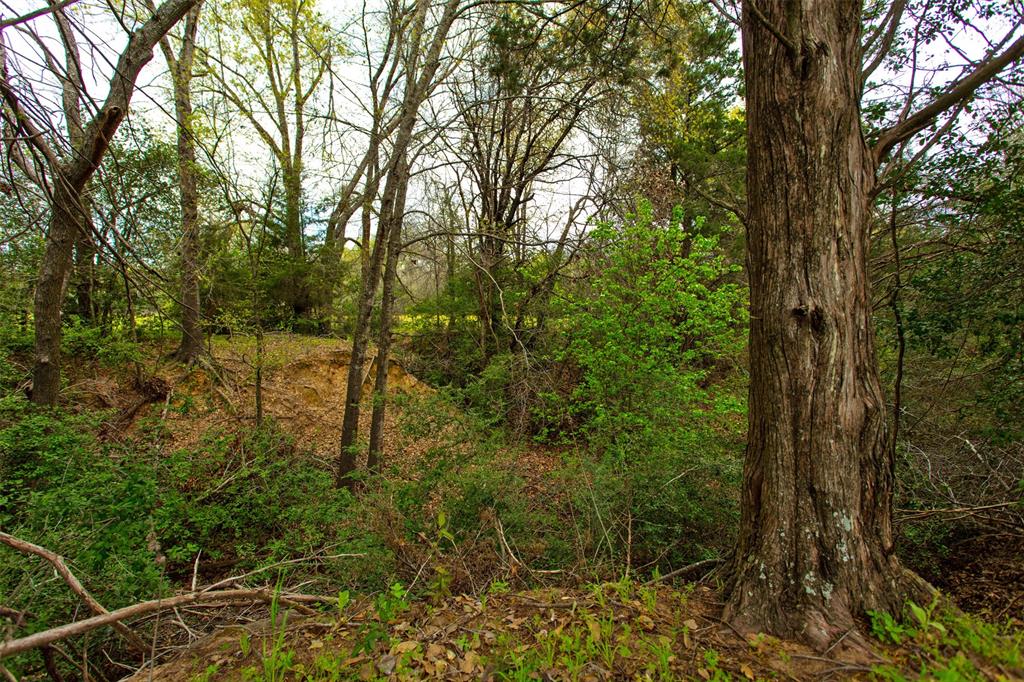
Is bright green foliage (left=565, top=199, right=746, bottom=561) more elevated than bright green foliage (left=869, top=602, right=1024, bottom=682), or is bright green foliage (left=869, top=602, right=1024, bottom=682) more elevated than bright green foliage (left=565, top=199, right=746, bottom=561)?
bright green foliage (left=565, top=199, right=746, bottom=561)

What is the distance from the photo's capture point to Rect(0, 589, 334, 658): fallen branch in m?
1.74

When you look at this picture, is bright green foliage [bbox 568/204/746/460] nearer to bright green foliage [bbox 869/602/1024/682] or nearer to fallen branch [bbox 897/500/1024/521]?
fallen branch [bbox 897/500/1024/521]

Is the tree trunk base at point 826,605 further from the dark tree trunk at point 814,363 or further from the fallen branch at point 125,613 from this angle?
the fallen branch at point 125,613

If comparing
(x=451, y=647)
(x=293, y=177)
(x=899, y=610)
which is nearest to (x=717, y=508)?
(x=899, y=610)

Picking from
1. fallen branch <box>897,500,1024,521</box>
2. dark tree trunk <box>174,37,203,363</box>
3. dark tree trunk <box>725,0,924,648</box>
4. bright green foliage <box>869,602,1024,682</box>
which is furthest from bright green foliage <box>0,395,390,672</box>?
fallen branch <box>897,500,1024,521</box>

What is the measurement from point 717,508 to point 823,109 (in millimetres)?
3363

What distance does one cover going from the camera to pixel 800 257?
2.47 metres

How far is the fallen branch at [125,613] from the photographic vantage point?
1741mm

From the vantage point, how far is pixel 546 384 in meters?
8.03

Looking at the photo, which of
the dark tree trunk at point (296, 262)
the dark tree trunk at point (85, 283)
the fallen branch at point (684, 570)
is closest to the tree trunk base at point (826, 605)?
the fallen branch at point (684, 570)

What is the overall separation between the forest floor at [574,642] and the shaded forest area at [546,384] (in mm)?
22

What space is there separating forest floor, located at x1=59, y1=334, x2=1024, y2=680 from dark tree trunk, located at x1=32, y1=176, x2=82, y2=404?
426cm

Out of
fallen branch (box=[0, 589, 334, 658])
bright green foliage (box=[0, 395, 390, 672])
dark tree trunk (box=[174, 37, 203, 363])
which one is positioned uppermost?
dark tree trunk (box=[174, 37, 203, 363])

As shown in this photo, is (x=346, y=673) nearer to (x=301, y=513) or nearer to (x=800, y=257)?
(x=800, y=257)
